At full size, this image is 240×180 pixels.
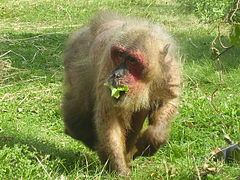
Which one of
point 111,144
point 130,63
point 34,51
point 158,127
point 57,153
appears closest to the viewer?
point 130,63

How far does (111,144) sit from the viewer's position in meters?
5.76

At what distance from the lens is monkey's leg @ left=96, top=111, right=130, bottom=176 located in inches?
227

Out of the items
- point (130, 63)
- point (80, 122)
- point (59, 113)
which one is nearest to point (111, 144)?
point (130, 63)

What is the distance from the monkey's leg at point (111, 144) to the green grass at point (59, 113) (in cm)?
12

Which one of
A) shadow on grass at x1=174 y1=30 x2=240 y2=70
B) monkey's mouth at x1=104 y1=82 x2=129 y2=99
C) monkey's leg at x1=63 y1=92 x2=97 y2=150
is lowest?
shadow on grass at x1=174 y1=30 x2=240 y2=70

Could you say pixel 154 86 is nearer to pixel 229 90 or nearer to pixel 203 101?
pixel 203 101

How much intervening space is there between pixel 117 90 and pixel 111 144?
2.30 feet

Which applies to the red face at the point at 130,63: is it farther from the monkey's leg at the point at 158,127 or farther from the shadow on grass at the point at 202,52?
the shadow on grass at the point at 202,52

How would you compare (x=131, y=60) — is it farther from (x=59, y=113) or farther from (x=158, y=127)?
(x=59, y=113)

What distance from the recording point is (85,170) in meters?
5.93

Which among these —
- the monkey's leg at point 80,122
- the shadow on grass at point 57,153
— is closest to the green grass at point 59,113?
the shadow on grass at point 57,153

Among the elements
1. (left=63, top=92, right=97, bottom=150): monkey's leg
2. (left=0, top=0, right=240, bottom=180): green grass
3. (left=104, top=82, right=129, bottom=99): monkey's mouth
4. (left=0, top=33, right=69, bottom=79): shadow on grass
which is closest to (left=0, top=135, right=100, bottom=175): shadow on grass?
(left=0, top=0, right=240, bottom=180): green grass

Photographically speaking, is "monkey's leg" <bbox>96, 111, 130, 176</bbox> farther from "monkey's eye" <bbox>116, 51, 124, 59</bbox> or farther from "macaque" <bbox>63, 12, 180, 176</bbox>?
"monkey's eye" <bbox>116, 51, 124, 59</bbox>

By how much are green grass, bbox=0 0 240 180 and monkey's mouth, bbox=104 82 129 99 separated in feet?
2.48
